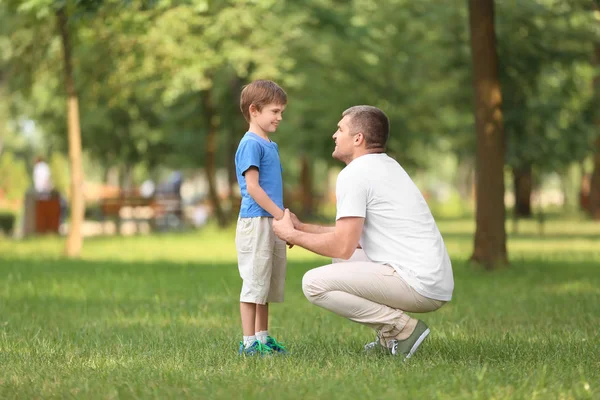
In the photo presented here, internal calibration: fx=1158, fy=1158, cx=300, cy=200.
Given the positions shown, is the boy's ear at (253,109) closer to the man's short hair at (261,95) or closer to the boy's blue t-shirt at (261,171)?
the man's short hair at (261,95)

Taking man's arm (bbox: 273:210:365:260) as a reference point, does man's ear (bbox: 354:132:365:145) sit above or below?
above

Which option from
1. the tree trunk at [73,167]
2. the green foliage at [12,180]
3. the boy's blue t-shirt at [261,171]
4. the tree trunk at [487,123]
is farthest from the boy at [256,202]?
the green foliage at [12,180]

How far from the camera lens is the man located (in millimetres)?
6941

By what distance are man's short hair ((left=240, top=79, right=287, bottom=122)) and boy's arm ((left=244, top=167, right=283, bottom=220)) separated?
0.48 m

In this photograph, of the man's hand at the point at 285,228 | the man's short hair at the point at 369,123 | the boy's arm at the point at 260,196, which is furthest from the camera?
the boy's arm at the point at 260,196

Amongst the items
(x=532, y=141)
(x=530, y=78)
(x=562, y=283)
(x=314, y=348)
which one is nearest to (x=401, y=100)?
(x=532, y=141)

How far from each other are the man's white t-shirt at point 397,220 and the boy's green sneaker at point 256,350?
3.36 ft

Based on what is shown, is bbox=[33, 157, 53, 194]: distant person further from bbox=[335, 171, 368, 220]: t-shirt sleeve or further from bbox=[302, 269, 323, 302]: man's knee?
bbox=[335, 171, 368, 220]: t-shirt sleeve

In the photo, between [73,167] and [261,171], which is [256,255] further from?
[73,167]

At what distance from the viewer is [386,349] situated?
24.3 feet

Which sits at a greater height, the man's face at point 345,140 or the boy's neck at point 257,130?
the boy's neck at point 257,130

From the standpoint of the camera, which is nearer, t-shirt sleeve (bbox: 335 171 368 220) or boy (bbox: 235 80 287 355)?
t-shirt sleeve (bbox: 335 171 368 220)

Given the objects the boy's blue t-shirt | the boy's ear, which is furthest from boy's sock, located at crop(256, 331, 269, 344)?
the boy's ear

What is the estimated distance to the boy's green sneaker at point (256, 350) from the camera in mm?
7457
